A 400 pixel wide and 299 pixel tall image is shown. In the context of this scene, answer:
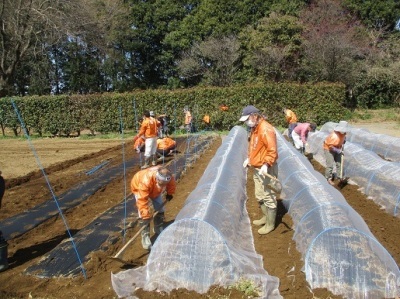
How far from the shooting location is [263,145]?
5.53m

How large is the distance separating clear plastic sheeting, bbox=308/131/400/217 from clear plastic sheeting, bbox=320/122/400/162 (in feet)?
6.18

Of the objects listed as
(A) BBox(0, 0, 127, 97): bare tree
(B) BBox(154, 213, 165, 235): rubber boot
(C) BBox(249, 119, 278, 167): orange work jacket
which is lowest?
(B) BBox(154, 213, 165, 235): rubber boot

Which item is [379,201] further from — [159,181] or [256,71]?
[256,71]

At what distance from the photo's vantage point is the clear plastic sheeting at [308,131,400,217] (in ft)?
22.2

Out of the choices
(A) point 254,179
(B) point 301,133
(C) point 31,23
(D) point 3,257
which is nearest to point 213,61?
(C) point 31,23

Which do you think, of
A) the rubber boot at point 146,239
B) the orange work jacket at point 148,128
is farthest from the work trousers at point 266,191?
the orange work jacket at point 148,128

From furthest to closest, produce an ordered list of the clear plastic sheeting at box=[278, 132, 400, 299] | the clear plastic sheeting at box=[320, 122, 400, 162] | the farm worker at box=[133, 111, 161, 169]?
the clear plastic sheeting at box=[320, 122, 400, 162], the farm worker at box=[133, 111, 161, 169], the clear plastic sheeting at box=[278, 132, 400, 299]

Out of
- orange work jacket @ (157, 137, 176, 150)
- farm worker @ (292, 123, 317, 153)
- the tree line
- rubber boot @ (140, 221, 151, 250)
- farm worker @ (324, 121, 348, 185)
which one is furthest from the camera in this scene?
the tree line

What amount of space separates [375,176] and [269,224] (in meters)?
3.03

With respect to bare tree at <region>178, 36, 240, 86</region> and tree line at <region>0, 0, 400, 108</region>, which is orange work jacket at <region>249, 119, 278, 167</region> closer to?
tree line at <region>0, 0, 400, 108</region>

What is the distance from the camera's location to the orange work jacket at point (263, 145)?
17.7 feet

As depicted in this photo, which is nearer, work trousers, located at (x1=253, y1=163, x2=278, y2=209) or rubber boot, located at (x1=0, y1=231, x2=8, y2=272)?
rubber boot, located at (x1=0, y1=231, x2=8, y2=272)

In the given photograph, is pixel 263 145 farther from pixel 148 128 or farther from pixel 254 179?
pixel 148 128

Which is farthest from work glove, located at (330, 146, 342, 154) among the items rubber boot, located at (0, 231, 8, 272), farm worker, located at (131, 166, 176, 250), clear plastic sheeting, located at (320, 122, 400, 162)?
rubber boot, located at (0, 231, 8, 272)
